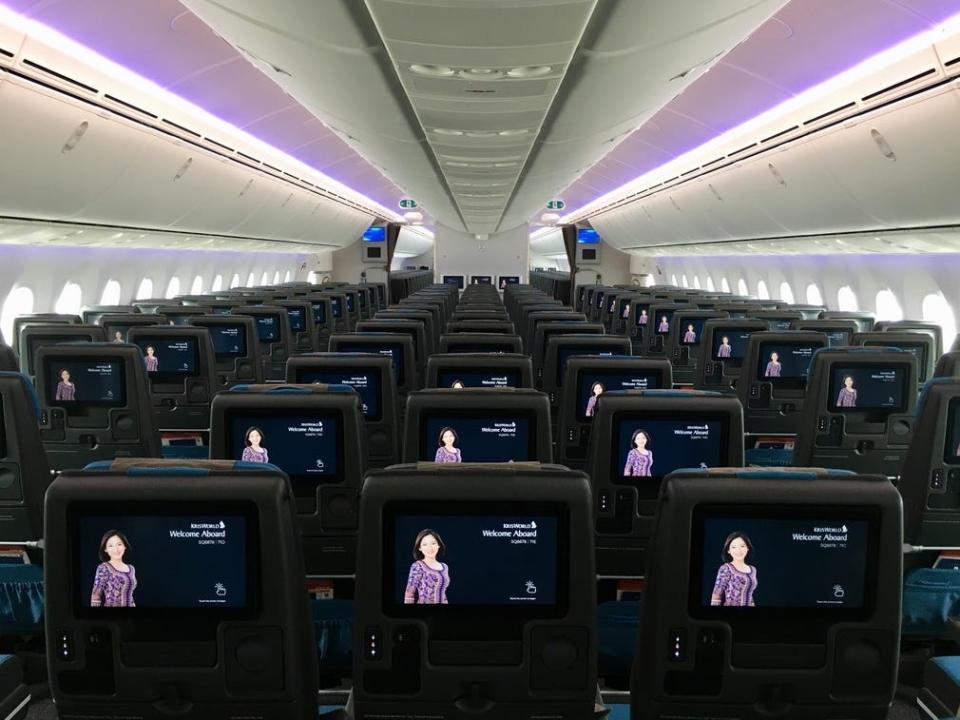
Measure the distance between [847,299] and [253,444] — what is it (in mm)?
16852

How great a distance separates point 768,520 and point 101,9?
645cm

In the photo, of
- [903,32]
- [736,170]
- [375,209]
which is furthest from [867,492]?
[375,209]

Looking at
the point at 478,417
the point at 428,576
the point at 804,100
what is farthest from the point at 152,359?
the point at 804,100

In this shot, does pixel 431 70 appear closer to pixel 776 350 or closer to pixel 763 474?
pixel 763 474

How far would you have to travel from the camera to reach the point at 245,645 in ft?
8.12

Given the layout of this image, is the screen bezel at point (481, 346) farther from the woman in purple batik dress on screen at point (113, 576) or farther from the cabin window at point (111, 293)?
the cabin window at point (111, 293)

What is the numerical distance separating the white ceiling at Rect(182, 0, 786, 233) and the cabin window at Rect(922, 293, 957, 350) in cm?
793

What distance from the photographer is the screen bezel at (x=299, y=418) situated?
4270 mm

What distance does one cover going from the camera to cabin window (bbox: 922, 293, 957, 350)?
14.1 meters

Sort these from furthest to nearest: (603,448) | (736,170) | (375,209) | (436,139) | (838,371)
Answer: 1. (375,209)
2. (736,170)
3. (436,139)
4. (838,371)
5. (603,448)

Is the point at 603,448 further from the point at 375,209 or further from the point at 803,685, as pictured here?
the point at 375,209

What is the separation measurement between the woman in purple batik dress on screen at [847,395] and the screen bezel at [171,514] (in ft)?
15.4

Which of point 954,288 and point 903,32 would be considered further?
point 954,288

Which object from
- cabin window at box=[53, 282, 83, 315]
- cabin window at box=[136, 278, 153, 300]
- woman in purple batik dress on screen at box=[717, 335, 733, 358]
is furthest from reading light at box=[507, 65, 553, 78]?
cabin window at box=[136, 278, 153, 300]
